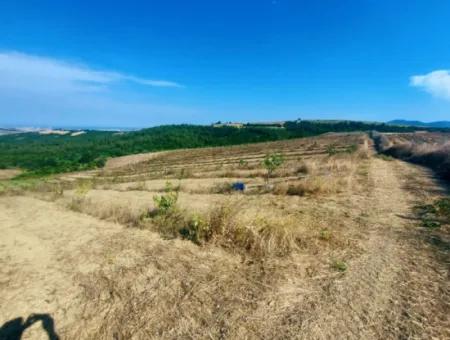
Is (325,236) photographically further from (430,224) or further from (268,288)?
(430,224)

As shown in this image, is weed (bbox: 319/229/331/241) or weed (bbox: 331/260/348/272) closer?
weed (bbox: 331/260/348/272)

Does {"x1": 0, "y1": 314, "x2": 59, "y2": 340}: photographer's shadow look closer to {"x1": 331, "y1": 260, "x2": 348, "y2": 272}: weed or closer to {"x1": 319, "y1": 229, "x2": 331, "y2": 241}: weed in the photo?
{"x1": 331, "y1": 260, "x2": 348, "y2": 272}: weed

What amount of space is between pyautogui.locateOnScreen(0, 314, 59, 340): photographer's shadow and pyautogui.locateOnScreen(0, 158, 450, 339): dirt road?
17 millimetres

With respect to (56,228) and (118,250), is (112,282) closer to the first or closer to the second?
(118,250)

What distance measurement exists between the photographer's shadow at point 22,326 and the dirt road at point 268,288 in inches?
0.7

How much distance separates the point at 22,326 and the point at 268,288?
3636 mm

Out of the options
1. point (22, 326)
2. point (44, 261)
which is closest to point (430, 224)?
point (22, 326)

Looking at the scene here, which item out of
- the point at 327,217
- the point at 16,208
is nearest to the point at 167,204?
the point at 327,217

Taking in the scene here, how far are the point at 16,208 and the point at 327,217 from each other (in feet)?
43.5

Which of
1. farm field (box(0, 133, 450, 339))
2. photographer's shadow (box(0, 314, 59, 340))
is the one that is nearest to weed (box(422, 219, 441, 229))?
farm field (box(0, 133, 450, 339))

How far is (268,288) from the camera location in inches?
165

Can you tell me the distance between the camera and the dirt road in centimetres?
339

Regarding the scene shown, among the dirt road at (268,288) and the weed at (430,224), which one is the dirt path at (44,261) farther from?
the weed at (430,224)

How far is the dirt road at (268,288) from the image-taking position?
339 centimetres
